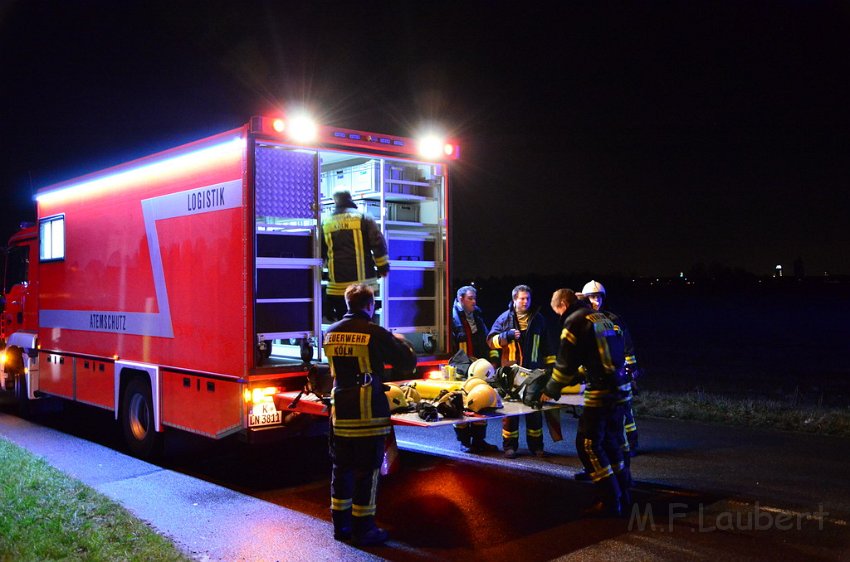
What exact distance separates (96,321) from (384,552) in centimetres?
570

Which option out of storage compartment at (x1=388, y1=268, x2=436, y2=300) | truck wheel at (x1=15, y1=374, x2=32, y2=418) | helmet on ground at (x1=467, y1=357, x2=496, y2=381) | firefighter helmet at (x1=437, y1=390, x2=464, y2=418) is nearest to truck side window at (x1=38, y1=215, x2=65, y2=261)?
truck wheel at (x1=15, y1=374, x2=32, y2=418)

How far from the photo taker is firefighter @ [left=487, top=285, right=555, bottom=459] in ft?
25.9

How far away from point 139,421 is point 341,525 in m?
3.98

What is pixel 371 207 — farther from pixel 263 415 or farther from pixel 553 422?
pixel 553 422

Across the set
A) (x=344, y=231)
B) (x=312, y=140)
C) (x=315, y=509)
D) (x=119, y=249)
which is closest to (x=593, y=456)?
(x=315, y=509)

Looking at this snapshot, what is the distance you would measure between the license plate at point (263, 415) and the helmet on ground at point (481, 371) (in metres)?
1.80

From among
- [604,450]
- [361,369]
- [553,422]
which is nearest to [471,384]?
[553,422]

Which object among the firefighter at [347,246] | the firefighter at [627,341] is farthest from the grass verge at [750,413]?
the firefighter at [347,246]

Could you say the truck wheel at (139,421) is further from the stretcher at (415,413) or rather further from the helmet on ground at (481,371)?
the helmet on ground at (481,371)

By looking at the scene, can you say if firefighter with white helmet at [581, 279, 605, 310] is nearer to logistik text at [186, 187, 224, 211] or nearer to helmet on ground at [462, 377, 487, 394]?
helmet on ground at [462, 377, 487, 394]

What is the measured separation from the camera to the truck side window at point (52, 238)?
10508 millimetres

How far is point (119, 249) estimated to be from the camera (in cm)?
898

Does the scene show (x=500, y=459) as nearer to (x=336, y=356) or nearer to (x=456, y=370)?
(x=456, y=370)

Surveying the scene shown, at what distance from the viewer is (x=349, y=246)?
7570mm
